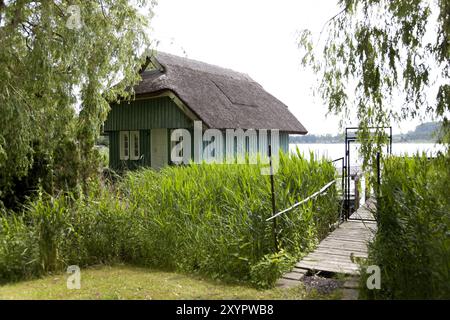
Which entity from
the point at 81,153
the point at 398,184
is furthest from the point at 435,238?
the point at 81,153

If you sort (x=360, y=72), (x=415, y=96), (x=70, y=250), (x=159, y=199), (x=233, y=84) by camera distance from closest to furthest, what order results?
(x=415, y=96)
(x=360, y=72)
(x=70, y=250)
(x=159, y=199)
(x=233, y=84)

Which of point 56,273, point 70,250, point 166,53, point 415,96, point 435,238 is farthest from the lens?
point 166,53

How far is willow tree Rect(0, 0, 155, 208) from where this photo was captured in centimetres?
788

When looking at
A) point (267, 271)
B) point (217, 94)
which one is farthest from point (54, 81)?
point (217, 94)

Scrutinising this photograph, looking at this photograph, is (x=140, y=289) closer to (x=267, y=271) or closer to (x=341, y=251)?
(x=267, y=271)

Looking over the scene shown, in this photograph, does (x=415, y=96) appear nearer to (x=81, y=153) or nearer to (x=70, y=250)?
(x=70, y=250)

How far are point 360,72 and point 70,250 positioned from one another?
18.1 feet

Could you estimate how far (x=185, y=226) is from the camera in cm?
673

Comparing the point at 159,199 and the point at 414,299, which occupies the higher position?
the point at 159,199

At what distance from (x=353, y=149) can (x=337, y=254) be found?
1725mm

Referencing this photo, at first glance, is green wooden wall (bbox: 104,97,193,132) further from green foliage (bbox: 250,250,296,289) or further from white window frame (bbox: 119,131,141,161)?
green foliage (bbox: 250,250,296,289)

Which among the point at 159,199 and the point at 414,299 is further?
the point at 159,199

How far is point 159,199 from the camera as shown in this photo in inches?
289
